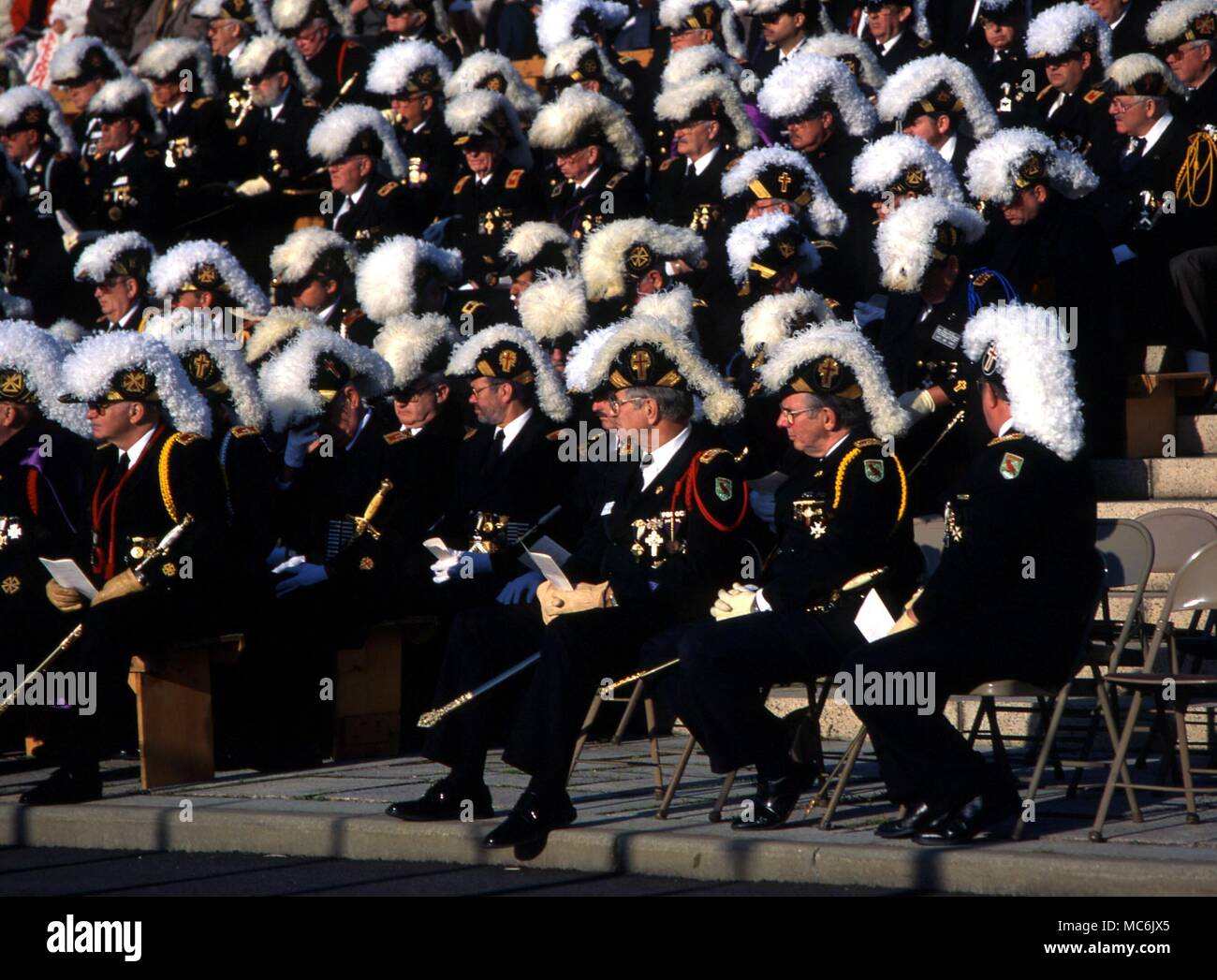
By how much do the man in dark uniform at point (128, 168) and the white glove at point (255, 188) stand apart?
1.79ft

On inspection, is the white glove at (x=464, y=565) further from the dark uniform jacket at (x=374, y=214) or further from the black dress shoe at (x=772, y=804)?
the dark uniform jacket at (x=374, y=214)

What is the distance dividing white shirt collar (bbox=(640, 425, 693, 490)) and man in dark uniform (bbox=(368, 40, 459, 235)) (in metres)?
6.72

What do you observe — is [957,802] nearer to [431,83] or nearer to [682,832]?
[682,832]

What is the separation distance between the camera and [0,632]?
1027cm

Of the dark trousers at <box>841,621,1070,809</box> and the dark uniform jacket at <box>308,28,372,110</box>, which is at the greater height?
the dark uniform jacket at <box>308,28,372,110</box>

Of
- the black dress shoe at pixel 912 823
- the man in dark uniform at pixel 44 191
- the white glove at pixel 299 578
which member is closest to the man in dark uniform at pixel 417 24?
the man in dark uniform at pixel 44 191

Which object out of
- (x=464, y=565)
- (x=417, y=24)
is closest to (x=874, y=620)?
(x=464, y=565)

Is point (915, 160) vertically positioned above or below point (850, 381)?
above

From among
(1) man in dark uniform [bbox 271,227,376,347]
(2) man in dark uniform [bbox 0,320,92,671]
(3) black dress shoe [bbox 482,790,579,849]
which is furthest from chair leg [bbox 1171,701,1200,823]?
(1) man in dark uniform [bbox 271,227,376,347]

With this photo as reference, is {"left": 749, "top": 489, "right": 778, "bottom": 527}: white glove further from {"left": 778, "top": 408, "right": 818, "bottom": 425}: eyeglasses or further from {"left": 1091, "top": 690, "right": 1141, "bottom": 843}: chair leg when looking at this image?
{"left": 1091, "top": 690, "right": 1141, "bottom": 843}: chair leg

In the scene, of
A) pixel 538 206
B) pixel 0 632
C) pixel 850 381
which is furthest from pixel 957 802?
pixel 538 206

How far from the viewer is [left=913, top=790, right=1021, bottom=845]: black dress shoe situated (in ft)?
24.2

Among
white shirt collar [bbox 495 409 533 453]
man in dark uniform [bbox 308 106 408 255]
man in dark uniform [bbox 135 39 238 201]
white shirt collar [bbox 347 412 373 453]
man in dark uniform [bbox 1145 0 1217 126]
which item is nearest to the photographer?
white shirt collar [bbox 495 409 533 453]
